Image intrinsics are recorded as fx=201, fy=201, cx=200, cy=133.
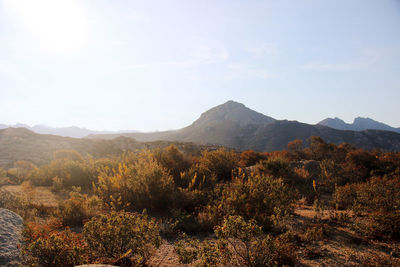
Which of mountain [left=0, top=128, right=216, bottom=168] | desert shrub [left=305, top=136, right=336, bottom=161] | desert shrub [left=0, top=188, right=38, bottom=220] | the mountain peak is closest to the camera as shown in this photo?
desert shrub [left=0, top=188, right=38, bottom=220]

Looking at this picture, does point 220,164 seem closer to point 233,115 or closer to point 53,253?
point 53,253

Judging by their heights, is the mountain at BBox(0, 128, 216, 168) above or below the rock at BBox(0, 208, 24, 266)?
below

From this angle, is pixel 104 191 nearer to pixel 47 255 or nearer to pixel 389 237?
pixel 47 255

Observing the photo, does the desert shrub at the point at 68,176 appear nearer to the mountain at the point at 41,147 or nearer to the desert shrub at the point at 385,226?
the mountain at the point at 41,147

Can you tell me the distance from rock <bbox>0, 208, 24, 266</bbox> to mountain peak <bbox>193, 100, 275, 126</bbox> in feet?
458

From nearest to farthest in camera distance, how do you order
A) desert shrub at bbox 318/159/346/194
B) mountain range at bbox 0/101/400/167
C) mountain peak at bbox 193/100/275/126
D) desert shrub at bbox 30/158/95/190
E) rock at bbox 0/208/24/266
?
1. rock at bbox 0/208/24/266
2. desert shrub at bbox 318/159/346/194
3. desert shrub at bbox 30/158/95/190
4. mountain range at bbox 0/101/400/167
5. mountain peak at bbox 193/100/275/126

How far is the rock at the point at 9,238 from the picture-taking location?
2.67 m

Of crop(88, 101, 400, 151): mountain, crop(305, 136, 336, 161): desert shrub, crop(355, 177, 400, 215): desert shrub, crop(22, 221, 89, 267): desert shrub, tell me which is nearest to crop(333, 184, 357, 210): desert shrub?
crop(355, 177, 400, 215): desert shrub

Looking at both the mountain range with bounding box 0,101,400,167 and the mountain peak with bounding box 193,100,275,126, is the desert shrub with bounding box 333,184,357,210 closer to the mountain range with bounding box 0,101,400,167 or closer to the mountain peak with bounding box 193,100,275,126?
the mountain range with bounding box 0,101,400,167

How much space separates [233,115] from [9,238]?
496 ft

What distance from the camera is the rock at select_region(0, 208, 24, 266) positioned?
2667 millimetres

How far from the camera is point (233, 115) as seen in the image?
151m

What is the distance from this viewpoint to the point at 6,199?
5.28 metres

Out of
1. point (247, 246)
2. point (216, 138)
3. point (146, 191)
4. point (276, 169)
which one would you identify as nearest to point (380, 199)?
point (247, 246)
